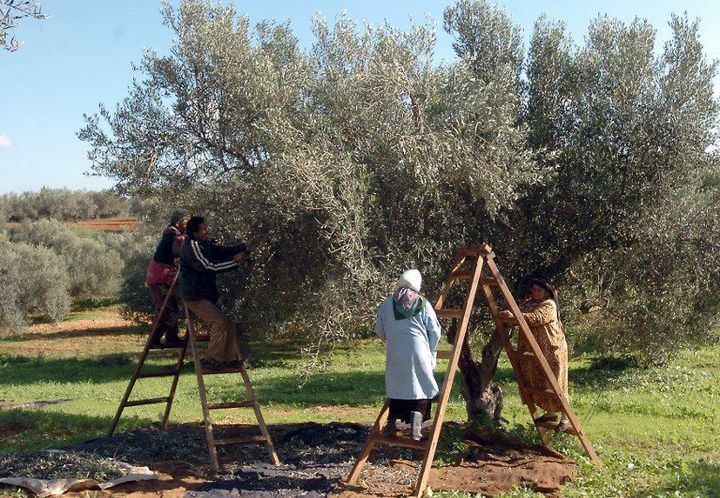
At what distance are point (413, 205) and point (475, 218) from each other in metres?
1.03

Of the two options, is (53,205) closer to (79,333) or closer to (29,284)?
(29,284)

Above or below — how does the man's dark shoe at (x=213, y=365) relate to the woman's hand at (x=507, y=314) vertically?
below

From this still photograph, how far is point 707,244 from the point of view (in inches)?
412

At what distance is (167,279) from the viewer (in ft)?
38.0

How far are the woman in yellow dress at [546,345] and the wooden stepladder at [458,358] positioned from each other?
89mm

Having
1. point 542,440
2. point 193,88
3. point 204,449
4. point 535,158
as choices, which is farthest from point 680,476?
point 193,88

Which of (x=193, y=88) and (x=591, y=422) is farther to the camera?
(x=591, y=422)

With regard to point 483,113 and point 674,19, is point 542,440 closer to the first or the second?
point 483,113

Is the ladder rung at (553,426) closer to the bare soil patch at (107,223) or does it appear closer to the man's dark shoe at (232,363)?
the man's dark shoe at (232,363)

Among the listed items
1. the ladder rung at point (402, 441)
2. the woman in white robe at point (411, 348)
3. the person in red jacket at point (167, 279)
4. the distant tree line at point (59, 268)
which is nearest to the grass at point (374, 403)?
the ladder rung at point (402, 441)

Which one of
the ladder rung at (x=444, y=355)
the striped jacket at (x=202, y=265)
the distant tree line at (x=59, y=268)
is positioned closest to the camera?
the ladder rung at (x=444, y=355)

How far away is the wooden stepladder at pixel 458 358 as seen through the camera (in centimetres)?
796

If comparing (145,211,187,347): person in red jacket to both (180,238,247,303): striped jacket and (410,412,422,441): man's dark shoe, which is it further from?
(410,412,422,441): man's dark shoe

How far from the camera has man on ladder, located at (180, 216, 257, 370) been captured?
951cm
